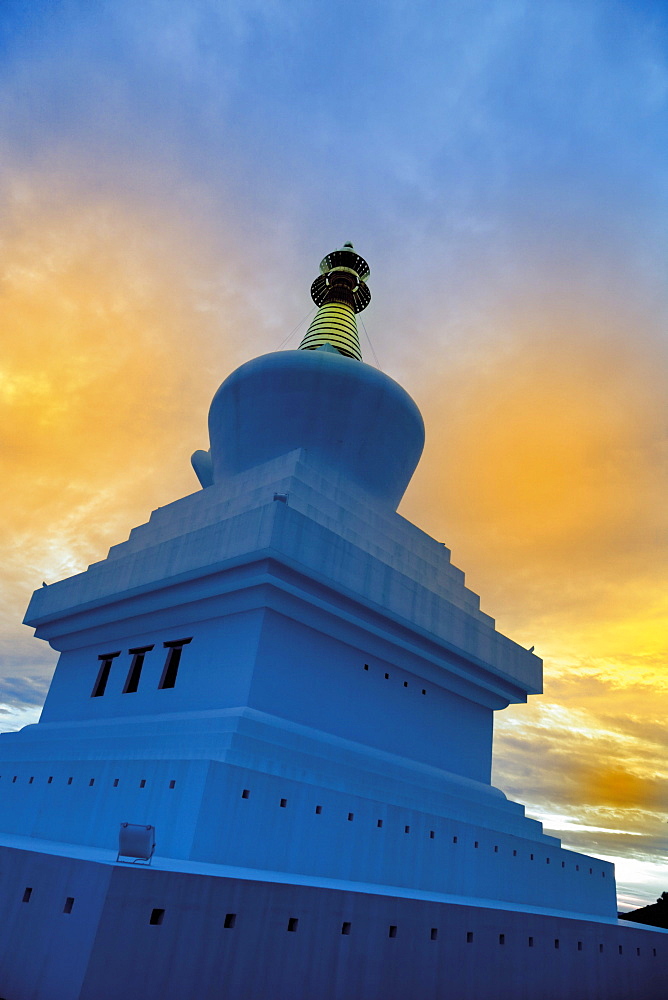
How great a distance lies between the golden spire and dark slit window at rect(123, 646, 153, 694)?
11643mm

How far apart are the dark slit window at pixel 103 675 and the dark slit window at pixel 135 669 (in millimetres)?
998

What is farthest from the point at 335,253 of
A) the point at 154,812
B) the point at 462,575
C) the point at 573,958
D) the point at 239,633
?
the point at 573,958

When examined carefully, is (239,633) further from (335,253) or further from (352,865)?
(335,253)

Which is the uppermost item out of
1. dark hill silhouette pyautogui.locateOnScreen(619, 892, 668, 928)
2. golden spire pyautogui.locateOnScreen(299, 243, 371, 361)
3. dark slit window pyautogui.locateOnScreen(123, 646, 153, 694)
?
golden spire pyautogui.locateOnScreen(299, 243, 371, 361)

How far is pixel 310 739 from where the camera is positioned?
13719 mm

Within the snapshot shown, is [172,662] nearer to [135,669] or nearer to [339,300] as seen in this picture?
[135,669]

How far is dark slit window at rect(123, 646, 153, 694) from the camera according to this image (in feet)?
56.8

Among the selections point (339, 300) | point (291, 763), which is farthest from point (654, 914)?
point (339, 300)

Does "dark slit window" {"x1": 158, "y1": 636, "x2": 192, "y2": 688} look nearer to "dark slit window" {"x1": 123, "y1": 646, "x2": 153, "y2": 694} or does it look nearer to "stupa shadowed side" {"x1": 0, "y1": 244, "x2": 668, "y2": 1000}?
"stupa shadowed side" {"x1": 0, "y1": 244, "x2": 668, "y2": 1000}

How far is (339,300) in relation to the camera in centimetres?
2603

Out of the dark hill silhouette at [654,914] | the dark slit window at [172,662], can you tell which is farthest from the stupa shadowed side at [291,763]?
the dark hill silhouette at [654,914]

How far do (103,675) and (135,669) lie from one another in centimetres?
175

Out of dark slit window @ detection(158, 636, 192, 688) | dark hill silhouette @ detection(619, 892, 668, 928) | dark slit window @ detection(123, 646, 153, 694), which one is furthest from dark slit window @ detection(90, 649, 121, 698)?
dark hill silhouette @ detection(619, 892, 668, 928)

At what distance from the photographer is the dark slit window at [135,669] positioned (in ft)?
56.8
